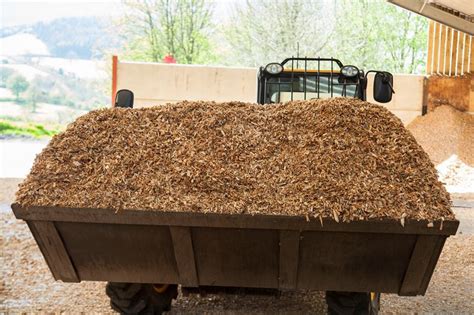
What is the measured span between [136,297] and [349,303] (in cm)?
139

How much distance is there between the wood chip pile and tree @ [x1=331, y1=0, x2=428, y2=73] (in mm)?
24389

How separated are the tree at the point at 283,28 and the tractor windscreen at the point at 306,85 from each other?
20471 millimetres

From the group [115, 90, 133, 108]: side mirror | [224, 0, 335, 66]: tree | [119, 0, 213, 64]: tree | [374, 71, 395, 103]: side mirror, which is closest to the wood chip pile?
[115, 90, 133, 108]: side mirror

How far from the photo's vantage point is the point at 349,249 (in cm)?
395

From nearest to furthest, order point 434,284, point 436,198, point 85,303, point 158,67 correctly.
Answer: point 436,198 < point 85,303 < point 434,284 < point 158,67

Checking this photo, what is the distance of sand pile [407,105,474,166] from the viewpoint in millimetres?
17156

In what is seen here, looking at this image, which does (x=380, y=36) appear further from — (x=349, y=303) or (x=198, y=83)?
(x=349, y=303)

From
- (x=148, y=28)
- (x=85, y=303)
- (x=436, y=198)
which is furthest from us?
(x=148, y=28)

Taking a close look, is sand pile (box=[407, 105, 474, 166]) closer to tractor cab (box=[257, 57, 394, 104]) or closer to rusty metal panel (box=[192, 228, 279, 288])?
tractor cab (box=[257, 57, 394, 104])

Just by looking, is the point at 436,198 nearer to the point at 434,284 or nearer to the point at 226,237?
the point at 226,237

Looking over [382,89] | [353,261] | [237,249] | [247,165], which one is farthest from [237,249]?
[382,89]

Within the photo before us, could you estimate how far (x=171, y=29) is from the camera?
1222 inches

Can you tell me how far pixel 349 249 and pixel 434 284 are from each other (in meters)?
3.31

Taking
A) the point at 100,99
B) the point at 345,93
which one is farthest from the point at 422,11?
the point at 100,99
